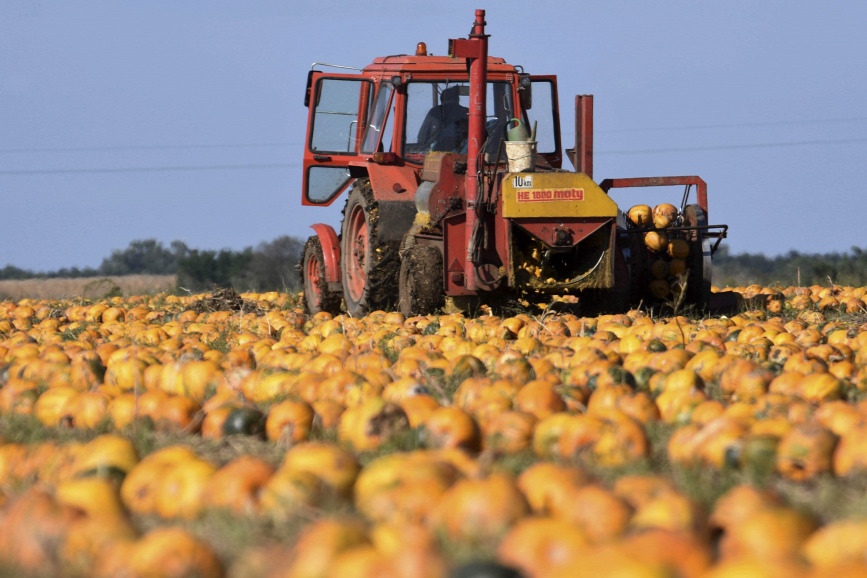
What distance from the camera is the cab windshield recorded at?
10.5 meters

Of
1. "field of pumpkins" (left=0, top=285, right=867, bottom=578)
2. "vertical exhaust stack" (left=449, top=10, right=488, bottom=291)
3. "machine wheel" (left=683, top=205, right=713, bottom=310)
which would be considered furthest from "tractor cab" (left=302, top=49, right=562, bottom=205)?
"field of pumpkins" (left=0, top=285, right=867, bottom=578)

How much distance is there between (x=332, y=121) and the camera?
11531 millimetres

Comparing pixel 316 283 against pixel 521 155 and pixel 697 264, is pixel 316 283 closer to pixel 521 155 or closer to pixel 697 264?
pixel 521 155

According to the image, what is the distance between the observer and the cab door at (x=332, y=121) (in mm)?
11328

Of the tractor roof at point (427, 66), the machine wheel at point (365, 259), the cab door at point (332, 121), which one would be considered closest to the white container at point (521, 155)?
the machine wheel at point (365, 259)

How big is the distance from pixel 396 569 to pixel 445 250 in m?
7.00

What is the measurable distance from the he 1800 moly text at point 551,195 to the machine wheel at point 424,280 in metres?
0.99

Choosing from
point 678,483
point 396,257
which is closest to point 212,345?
point 396,257

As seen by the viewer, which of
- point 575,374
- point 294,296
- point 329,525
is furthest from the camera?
point 294,296

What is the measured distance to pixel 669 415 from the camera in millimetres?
4234

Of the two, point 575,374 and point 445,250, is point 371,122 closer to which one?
point 445,250

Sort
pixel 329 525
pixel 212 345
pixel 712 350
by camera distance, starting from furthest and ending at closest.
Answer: pixel 212 345
pixel 712 350
pixel 329 525

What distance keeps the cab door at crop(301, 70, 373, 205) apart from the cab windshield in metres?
0.84

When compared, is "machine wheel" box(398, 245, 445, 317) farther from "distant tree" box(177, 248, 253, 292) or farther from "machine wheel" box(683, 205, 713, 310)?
"distant tree" box(177, 248, 253, 292)
